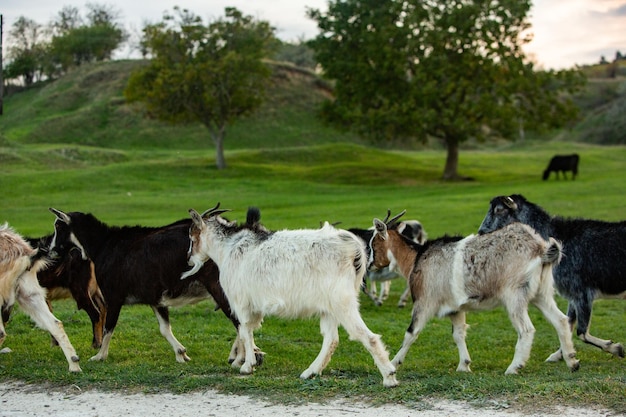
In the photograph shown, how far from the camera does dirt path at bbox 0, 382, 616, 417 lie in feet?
23.5

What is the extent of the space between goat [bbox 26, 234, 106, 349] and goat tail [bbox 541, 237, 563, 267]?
20.5 ft

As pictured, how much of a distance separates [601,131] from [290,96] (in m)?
32.4

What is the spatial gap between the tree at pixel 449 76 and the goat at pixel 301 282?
34047 mm

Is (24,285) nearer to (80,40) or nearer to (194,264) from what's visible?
(194,264)

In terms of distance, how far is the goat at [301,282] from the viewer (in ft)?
27.9

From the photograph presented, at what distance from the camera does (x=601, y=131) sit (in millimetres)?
80438

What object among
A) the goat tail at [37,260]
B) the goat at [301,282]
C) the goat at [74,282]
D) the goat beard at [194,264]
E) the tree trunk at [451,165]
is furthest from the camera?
the tree trunk at [451,165]

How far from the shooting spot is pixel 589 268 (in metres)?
10.5

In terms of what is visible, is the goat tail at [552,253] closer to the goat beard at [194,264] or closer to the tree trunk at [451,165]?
the goat beard at [194,264]

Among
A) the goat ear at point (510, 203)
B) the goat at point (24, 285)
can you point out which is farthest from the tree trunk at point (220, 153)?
the goat at point (24, 285)

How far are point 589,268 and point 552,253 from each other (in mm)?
1649

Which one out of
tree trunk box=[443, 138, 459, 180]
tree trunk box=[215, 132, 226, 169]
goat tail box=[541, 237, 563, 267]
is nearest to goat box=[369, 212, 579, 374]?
goat tail box=[541, 237, 563, 267]

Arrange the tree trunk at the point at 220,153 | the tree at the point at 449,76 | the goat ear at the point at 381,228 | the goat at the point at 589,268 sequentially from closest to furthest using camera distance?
the goat at the point at 589,268
the goat ear at the point at 381,228
the tree at the point at 449,76
the tree trunk at the point at 220,153

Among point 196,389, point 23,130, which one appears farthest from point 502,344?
point 23,130
